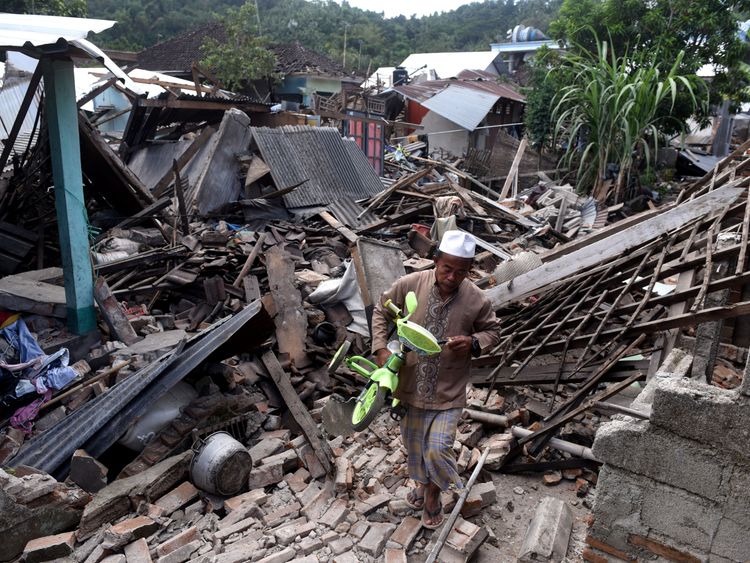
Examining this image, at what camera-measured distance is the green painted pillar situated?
5.37 m

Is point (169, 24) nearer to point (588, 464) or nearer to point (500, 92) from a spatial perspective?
point (500, 92)

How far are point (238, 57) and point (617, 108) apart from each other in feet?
52.9

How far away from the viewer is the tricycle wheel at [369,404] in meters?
3.22

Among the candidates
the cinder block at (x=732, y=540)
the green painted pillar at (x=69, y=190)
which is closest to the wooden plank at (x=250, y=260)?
the green painted pillar at (x=69, y=190)

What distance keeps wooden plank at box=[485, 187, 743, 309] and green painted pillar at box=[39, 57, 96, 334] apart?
4.22m

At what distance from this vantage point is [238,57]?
2314 centimetres

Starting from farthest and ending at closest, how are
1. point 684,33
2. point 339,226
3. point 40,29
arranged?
point 684,33 < point 339,226 < point 40,29

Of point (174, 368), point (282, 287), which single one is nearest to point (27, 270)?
point (282, 287)

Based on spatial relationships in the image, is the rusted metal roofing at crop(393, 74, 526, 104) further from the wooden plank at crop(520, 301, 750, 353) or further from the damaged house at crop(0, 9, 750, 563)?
the wooden plank at crop(520, 301, 750, 353)

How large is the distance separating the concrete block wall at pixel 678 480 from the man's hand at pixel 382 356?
49.0 inches

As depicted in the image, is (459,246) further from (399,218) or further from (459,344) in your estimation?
(399,218)

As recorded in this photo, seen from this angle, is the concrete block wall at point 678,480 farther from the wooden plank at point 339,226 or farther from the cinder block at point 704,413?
the wooden plank at point 339,226

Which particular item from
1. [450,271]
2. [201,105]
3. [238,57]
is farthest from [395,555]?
[238,57]

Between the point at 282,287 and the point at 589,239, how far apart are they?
374cm
